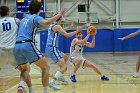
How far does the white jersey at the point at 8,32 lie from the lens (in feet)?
22.9

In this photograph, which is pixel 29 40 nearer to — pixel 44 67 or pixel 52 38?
pixel 44 67

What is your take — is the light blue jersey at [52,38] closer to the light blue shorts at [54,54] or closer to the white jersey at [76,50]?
the light blue shorts at [54,54]

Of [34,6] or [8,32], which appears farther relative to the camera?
[8,32]

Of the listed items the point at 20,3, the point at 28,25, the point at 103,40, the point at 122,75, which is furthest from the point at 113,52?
the point at 28,25

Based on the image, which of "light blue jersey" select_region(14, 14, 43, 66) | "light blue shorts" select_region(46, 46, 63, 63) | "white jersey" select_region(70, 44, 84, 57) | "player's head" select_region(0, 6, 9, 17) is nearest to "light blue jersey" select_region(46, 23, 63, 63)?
"light blue shorts" select_region(46, 46, 63, 63)

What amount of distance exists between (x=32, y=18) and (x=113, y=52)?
16360 mm

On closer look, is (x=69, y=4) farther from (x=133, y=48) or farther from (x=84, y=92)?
(x=84, y=92)

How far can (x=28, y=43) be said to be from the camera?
6527mm

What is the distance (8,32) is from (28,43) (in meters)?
0.70

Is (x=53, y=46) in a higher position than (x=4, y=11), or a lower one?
lower

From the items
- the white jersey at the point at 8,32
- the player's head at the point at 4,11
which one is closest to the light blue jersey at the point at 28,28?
the white jersey at the point at 8,32

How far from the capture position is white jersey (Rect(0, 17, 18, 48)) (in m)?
6.98

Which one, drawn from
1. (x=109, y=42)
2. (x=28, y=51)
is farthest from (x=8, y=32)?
(x=109, y=42)

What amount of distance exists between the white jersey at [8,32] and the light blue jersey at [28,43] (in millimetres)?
408
